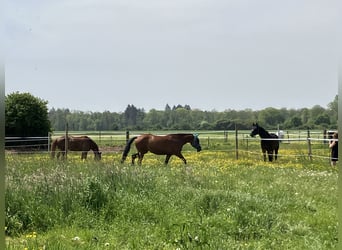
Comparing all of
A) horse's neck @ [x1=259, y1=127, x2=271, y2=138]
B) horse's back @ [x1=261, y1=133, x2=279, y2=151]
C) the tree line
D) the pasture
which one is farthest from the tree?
the pasture

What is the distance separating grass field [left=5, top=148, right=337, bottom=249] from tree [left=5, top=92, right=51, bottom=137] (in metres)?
20.0

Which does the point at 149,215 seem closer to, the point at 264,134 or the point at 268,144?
the point at 268,144

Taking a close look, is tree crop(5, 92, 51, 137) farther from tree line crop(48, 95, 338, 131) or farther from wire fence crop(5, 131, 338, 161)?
wire fence crop(5, 131, 338, 161)

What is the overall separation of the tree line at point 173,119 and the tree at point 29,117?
98 centimetres

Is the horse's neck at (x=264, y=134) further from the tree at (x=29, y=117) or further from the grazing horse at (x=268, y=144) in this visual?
the tree at (x=29, y=117)

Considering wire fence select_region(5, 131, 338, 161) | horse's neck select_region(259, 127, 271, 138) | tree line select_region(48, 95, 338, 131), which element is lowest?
wire fence select_region(5, 131, 338, 161)

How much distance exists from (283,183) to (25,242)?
5.14 metres

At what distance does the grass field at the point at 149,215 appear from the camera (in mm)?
3840

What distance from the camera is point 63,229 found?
438cm

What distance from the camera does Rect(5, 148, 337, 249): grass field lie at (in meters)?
3.84

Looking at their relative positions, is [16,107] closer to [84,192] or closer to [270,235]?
[84,192]

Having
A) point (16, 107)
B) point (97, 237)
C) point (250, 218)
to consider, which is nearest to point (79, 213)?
point (97, 237)

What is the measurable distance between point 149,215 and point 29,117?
2317 cm

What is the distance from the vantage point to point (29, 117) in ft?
86.1
